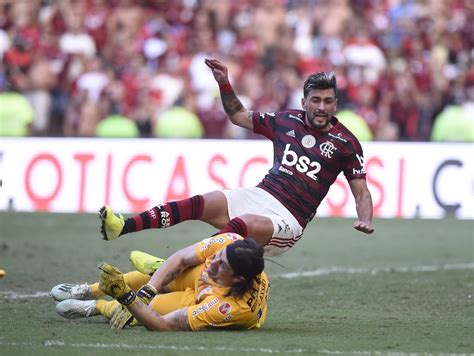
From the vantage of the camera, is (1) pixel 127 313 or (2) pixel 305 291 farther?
(2) pixel 305 291

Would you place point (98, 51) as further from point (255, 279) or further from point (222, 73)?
point (255, 279)

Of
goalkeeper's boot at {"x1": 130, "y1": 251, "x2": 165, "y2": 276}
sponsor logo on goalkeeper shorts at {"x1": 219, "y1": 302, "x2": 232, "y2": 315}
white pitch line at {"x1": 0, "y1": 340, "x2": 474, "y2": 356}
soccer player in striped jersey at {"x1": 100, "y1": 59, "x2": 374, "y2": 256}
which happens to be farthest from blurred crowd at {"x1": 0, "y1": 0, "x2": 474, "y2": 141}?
white pitch line at {"x1": 0, "y1": 340, "x2": 474, "y2": 356}

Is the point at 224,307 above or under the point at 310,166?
under

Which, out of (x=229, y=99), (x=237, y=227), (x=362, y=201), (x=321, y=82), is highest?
(x=321, y=82)

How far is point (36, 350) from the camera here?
839 centimetres

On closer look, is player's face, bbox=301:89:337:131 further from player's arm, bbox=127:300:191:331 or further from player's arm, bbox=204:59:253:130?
player's arm, bbox=127:300:191:331

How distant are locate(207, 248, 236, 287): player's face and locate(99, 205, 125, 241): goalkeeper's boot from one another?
42.1 inches

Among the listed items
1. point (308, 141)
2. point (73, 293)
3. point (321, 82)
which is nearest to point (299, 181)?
point (308, 141)

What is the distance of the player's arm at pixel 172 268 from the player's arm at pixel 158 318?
0.30 meters

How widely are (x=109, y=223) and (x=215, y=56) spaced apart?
48.4 ft

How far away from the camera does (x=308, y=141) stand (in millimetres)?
10844

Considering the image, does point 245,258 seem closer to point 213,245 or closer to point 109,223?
point 213,245

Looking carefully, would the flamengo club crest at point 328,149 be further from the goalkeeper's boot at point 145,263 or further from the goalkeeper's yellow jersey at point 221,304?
the goalkeeper's boot at point 145,263

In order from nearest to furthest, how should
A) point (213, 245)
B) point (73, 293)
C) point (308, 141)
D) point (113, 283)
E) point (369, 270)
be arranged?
1. point (113, 283)
2. point (213, 245)
3. point (73, 293)
4. point (308, 141)
5. point (369, 270)
